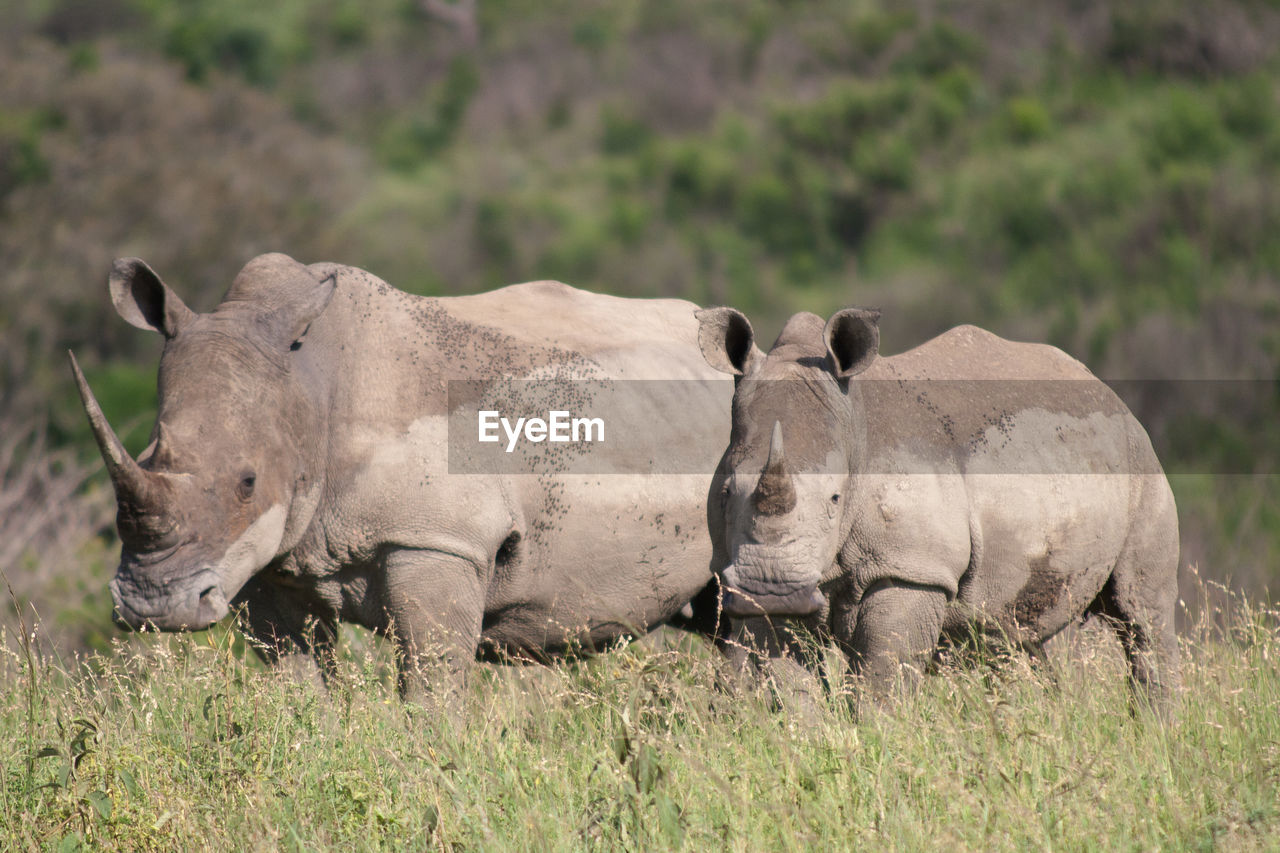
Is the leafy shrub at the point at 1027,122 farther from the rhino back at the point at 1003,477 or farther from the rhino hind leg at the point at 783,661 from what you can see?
the rhino hind leg at the point at 783,661

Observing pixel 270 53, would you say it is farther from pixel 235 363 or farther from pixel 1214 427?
pixel 235 363

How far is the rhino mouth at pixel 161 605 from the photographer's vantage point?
4844 mm

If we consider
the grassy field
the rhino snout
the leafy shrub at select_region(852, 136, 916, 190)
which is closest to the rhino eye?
the grassy field

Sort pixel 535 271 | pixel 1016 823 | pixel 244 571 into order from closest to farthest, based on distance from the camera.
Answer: pixel 1016 823
pixel 244 571
pixel 535 271

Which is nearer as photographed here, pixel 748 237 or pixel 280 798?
pixel 280 798

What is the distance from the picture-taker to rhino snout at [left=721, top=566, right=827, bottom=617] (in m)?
4.55

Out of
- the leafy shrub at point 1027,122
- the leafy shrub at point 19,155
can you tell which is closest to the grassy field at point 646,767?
the leafy shrub at point 19,155

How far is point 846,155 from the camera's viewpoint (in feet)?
108

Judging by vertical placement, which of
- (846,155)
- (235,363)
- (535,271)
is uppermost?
(235,363)

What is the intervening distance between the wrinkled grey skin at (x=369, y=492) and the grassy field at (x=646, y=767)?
0.35 meters

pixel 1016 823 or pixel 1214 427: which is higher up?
pixel 1016 823

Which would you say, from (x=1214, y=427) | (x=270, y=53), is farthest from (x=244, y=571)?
(x=270, y=53)

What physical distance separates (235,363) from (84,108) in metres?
16.5

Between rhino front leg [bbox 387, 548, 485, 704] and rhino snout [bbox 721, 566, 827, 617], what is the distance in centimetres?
116
